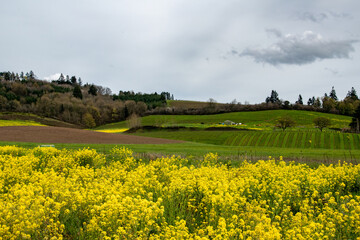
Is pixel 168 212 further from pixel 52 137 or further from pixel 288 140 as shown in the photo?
pixel 288 140

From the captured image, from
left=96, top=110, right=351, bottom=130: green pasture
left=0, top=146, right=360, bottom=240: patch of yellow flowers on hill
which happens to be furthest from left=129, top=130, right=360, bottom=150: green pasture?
left=96, top=110, right=351, bottom=130: green pasture

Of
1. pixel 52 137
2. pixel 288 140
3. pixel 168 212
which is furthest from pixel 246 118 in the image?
pixel 168 212

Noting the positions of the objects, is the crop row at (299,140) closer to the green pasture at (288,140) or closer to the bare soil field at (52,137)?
the green pasture at (288,140)

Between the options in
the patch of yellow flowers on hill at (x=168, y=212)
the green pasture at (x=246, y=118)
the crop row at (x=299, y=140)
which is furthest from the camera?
the green pasture at (x=246, y=118)

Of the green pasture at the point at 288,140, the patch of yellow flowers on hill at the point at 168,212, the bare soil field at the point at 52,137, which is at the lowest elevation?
the green pasture at the point at 288,140

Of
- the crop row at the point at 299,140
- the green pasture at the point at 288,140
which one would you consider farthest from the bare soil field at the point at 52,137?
Answer: the crop row at the point at 299,140

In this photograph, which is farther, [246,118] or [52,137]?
[246,118]

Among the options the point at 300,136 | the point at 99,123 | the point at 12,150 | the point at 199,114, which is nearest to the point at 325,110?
the point at 199,114

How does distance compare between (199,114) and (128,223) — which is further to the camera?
(199,114)

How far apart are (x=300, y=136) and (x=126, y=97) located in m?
138

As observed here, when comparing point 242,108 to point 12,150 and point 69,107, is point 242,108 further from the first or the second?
point 12,150

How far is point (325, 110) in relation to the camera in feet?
398

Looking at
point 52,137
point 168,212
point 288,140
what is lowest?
point 288,140

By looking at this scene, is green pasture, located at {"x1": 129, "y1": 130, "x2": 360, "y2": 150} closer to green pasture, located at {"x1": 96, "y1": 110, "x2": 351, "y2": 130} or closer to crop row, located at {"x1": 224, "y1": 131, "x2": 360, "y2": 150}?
crop row, located at {"x1": 224, "y1": 131, "x2": 360, "y2": 150}
